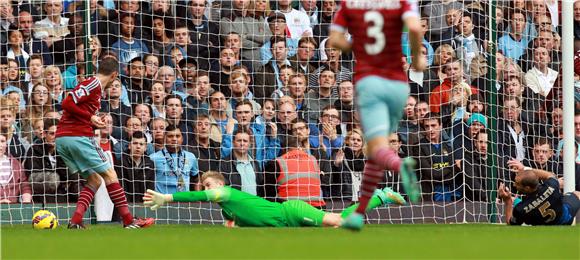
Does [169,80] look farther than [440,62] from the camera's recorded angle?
No

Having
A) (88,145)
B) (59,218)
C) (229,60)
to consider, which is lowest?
(59,218)

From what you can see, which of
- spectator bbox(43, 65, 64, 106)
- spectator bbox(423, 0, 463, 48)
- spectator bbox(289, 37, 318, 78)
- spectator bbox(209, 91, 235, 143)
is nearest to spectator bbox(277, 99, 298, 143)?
spectator bbox(289, 37, 318, 78)

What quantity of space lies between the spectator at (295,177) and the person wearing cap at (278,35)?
1.34 metres

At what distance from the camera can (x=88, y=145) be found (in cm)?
1182

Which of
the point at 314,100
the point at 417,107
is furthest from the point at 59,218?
the point at 417,107

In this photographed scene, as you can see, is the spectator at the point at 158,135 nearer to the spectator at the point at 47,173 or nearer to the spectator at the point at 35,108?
the spectator at the point at 47,173

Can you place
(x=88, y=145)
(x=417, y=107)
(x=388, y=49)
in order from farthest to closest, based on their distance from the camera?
(x=417, y=107) → (x=88, y=145) → (x=388, y=49)

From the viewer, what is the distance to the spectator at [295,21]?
1566cm

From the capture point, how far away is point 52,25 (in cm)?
1523

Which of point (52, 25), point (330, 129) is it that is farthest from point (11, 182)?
point (330, 129)

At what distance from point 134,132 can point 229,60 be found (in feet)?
5.71

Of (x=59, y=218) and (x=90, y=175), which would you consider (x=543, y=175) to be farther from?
(x=59, y=218)

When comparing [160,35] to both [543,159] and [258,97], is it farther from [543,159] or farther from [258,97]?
[543,159]

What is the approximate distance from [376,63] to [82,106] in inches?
167
